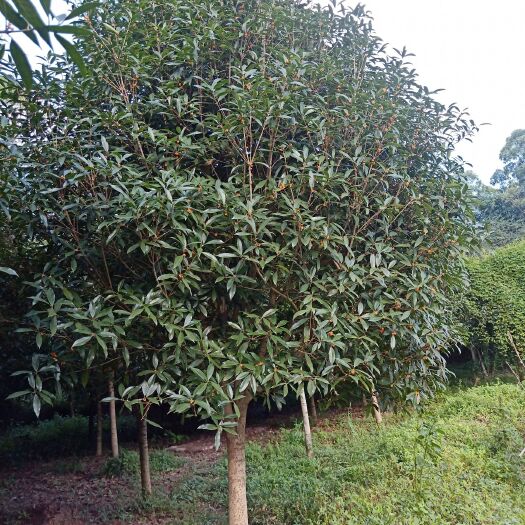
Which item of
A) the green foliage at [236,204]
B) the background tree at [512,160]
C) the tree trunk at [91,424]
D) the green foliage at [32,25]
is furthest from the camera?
the background tree at [512,160]

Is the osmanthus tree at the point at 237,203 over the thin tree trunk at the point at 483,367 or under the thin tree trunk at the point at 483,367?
over

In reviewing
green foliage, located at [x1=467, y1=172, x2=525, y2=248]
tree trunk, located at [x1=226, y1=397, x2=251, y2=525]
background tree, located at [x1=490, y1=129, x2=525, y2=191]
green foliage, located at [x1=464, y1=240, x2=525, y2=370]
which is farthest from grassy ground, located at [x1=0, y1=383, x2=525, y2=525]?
background tree, located at [x1=490, y1=129, x2=525, y2=191]

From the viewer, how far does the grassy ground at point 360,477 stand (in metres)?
3.48

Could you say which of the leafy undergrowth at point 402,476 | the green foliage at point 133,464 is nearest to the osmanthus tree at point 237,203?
the leafy undergrowth at point 402,476

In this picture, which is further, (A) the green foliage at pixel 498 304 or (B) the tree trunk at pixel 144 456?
(A) the green foliage at pixel 498 304

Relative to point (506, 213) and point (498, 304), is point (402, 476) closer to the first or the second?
point (498, 304)

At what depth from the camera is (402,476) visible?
4.20 meters

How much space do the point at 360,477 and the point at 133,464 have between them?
3980mm

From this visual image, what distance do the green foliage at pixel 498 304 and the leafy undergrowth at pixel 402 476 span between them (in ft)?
8.01

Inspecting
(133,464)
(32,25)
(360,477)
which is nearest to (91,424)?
(133,464)

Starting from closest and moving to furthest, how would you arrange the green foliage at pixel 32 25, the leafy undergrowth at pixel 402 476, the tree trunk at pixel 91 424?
1. the green foliage at pixel 32 25
2. the leafy undergrowth at pixel 402 476
3. the tree trunk at pixel 91 424

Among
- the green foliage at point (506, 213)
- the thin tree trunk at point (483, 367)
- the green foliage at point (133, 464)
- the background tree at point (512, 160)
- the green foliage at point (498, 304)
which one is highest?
the background tree at point (512, 160)

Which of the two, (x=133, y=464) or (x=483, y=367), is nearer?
(x=133, y=464)

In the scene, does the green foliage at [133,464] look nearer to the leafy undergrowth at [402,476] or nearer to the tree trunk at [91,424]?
the leafy undergrowth at [402,476]
